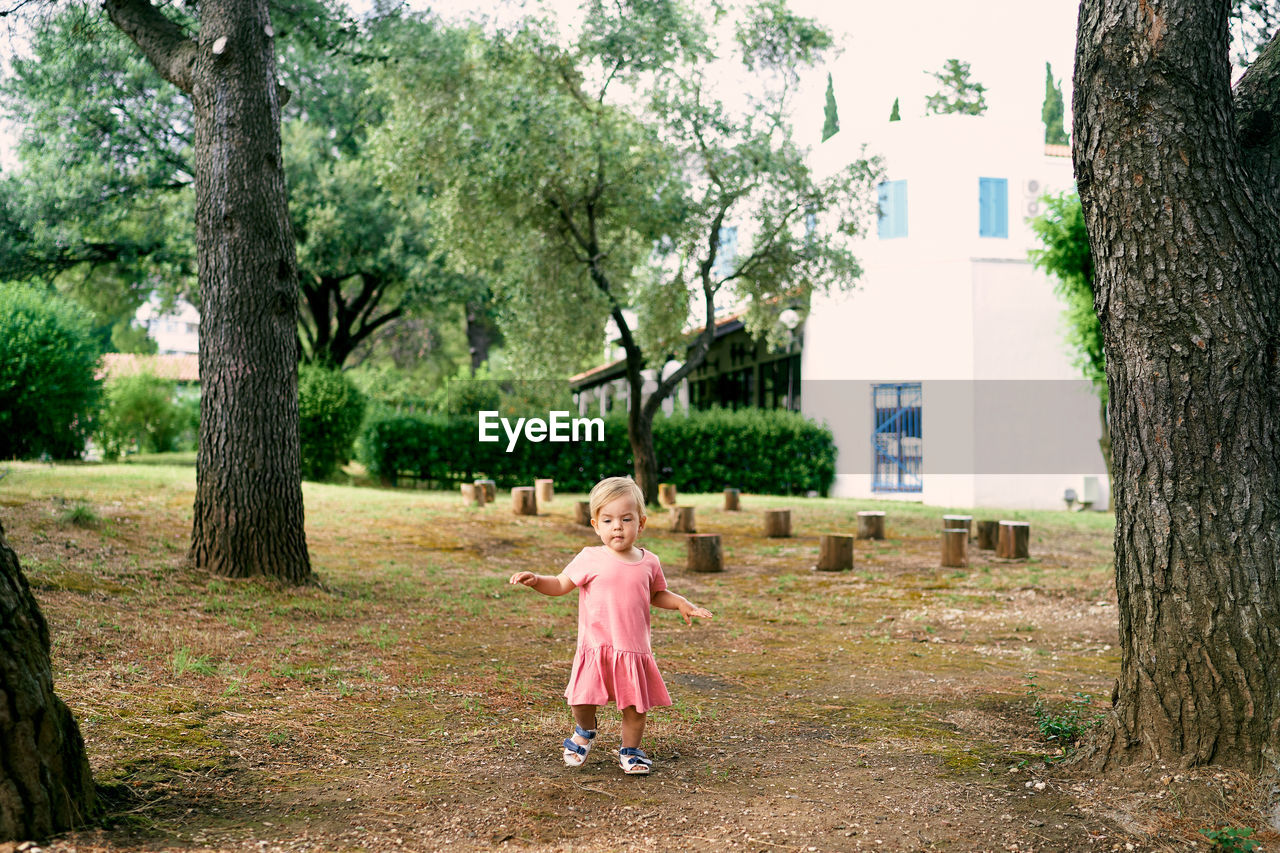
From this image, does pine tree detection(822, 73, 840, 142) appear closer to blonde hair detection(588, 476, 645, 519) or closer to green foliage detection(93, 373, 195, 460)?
green foliage detection(93, 373, 195, 460)

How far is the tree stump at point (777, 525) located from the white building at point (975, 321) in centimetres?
700

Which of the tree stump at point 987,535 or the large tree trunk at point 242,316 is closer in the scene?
the large tree trunk at point 242,316

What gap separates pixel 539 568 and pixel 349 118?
1693 centimetres

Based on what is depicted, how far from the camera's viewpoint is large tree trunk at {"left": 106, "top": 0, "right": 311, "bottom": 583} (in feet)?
24.4

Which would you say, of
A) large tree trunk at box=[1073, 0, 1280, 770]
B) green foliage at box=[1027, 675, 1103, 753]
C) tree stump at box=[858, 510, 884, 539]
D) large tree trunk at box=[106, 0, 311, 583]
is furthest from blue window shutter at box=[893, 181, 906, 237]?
large tree trunk at box=[1073, 0, 1280, 770]

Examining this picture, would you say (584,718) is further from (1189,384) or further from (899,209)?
(899,209)

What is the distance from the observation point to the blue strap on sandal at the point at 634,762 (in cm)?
392

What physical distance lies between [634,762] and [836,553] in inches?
297

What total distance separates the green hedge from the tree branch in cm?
1371

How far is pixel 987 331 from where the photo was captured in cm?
1992

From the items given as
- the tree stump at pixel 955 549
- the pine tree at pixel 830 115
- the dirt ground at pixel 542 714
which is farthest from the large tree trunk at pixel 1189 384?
the pine tree at pixel 830 115

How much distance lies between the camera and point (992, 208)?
66.7ft

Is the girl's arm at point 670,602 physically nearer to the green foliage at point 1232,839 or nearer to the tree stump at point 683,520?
the green foliage at point 1232,839

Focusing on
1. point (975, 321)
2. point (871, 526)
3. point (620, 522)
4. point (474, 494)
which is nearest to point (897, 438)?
point (975, 321)
